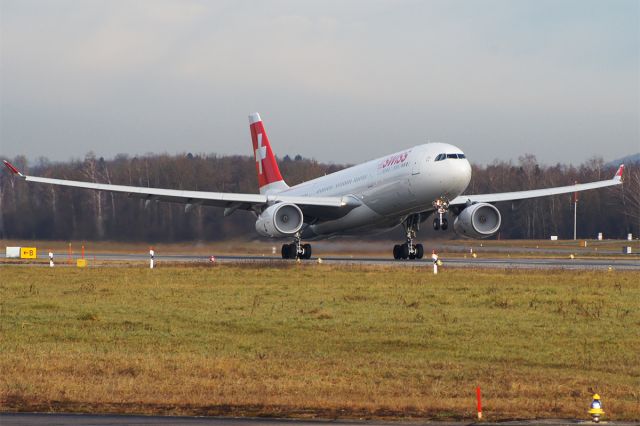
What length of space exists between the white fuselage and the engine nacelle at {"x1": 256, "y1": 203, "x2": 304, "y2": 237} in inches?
120

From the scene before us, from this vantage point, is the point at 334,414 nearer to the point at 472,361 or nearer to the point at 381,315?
the point at 472,361

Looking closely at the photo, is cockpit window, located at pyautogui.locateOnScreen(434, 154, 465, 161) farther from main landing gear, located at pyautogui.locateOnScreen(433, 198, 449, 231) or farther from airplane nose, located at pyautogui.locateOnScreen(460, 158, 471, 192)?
main landing gear, located at pyautogui.locateOnScreen(433, 198, 449, 231)

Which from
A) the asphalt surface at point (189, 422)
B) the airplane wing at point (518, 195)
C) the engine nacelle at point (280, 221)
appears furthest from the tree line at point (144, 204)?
the asphalt surface at point (189, 422)

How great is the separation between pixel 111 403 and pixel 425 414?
4.69 metres

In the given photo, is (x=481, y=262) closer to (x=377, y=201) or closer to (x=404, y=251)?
(x=404, y=251)

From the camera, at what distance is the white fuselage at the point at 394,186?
154 feet

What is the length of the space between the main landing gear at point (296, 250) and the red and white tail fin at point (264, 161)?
31.6ft

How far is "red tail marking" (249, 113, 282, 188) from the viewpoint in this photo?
Answer: 64.2 m

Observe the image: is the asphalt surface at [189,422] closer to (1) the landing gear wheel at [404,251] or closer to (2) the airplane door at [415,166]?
(2) the airplane door at [415,166]

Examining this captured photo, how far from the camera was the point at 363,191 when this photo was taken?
169ft

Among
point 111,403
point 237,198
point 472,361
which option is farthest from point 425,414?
point 237,198

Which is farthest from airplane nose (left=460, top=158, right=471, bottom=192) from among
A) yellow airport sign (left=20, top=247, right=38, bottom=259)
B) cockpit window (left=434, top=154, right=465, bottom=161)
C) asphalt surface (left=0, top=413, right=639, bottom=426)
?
asphalt surface (left=0, top=413, right=639, bottom=426)

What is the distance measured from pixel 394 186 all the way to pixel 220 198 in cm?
979

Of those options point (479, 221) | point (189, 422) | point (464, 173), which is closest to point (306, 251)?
point (479, 221)
